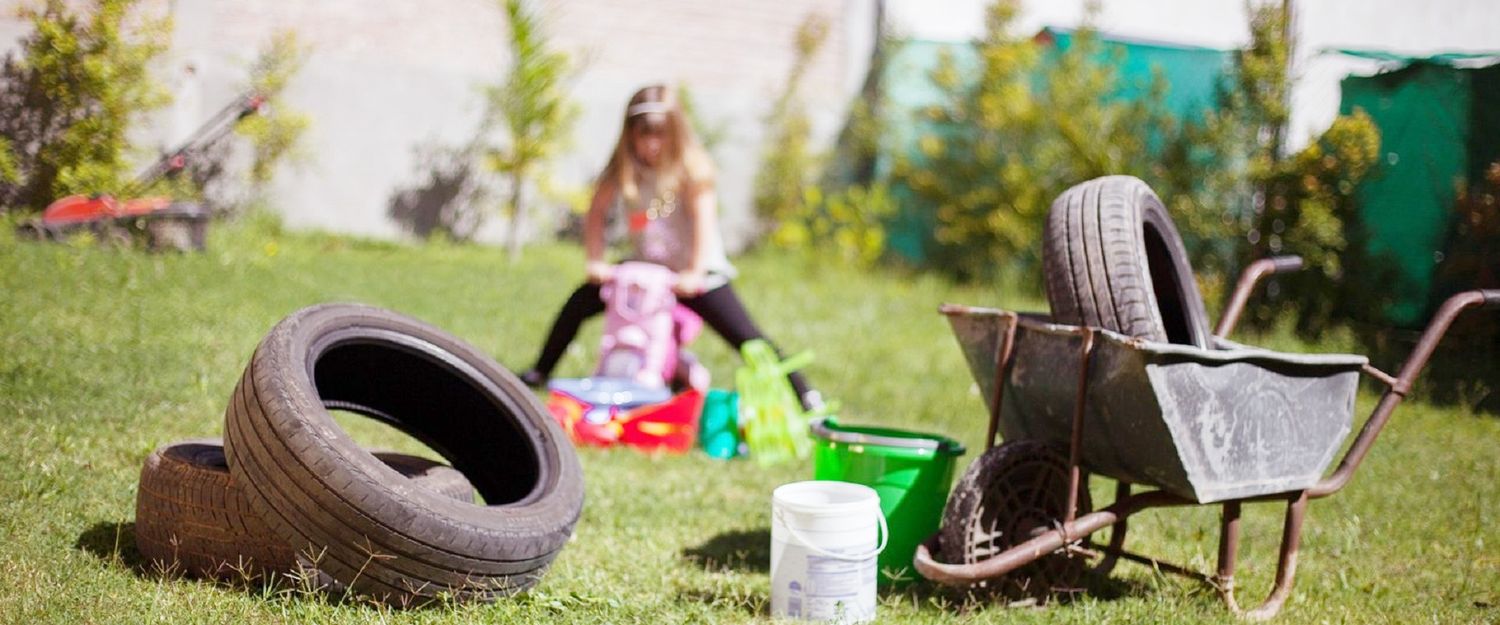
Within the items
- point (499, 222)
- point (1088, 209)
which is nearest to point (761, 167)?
point (499, 222)

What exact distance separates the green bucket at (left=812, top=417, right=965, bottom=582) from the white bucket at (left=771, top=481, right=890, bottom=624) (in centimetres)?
33

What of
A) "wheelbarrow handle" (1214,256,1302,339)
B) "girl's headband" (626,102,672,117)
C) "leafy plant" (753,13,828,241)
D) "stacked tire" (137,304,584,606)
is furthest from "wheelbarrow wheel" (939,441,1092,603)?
"leafy plant" (753,13,828,241)

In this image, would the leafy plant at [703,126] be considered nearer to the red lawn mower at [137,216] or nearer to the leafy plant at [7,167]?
the red lawn mower at [137,216]

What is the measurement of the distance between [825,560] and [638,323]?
107 inches

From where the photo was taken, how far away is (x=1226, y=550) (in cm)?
380

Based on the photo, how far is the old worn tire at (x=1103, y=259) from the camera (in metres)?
3.58

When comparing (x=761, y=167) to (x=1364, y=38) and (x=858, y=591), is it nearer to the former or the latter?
(x=1364, y=38)

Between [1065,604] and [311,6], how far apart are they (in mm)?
9115

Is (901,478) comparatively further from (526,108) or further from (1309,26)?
(526,108)

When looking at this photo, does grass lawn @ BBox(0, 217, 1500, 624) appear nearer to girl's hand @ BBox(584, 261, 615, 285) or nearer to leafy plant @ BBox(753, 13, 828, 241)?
girl's hand @ BBox(584, 261, 615, 285)

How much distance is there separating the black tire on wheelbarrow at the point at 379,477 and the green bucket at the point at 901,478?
0.84 m

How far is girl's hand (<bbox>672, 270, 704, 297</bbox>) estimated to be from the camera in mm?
6102

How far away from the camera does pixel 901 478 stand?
12.8 feet

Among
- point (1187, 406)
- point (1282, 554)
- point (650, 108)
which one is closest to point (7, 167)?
point (650, 108)
